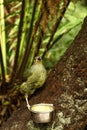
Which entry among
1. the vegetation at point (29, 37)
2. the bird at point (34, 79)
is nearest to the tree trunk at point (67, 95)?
the bird at point (34, 79)

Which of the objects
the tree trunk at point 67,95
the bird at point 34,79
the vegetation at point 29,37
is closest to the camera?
the tree trunk at point 67,95

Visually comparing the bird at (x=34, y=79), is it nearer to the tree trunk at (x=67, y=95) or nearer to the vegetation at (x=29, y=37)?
the tree trunk at (x=67, y=95)

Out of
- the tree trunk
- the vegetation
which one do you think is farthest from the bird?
the vegetation

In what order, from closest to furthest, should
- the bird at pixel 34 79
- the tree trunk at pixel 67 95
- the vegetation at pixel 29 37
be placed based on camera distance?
the tree trunk at pixel 67 95
the bird at pixel 34 79
the vegetation at pixel 29 37

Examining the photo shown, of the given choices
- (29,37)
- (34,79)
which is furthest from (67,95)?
(29,37)

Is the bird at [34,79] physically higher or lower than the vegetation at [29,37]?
higher

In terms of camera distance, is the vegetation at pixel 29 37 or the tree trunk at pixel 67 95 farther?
the vegetation at pixel 29 37

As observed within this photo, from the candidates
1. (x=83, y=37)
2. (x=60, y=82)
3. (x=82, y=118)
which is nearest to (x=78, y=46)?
(x=83, y=37)

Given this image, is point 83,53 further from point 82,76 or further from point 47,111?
point 47,111
